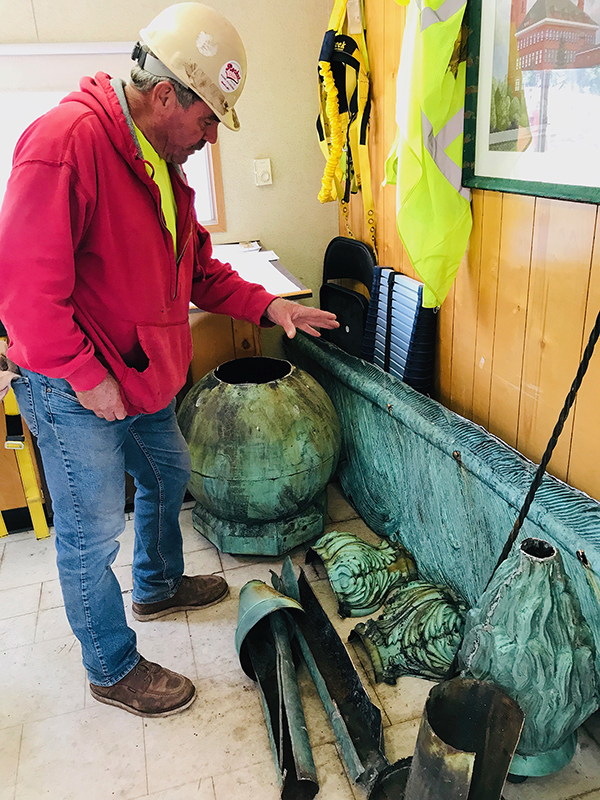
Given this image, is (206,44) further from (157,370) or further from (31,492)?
(31,492)

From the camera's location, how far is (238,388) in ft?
7.18

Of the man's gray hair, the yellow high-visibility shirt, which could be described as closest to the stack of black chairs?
the yellow high-visibility shirt

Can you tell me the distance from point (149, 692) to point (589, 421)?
1312 millimetres

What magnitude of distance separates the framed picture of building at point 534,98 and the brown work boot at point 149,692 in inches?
61.2

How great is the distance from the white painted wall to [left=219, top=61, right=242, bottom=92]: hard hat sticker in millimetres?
1501

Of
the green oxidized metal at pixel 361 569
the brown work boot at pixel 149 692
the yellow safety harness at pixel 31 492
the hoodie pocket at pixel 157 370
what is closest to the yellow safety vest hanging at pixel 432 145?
the hoodie pocket at pixel 157 370

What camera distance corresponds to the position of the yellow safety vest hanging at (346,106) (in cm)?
239

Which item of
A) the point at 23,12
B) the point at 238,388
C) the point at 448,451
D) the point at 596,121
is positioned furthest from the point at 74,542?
the point at 23,12

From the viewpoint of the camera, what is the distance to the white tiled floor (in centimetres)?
148

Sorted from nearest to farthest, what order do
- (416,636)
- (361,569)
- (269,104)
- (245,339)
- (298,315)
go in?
(416,636) < (298,315) < (361,569) < (245,339) < (269,104)

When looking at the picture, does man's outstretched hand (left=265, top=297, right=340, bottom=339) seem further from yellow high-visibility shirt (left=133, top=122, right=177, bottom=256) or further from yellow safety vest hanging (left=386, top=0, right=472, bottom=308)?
yellow high-visibility shirt (left=133, top=122, right=177, bottom=256)

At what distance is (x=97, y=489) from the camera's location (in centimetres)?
152

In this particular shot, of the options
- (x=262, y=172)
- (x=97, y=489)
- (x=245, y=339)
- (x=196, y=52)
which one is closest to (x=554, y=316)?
(x=196, y=52)

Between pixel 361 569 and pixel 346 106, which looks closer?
pixel 361 569
